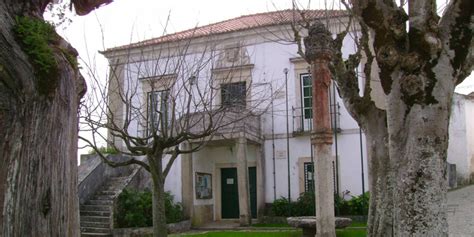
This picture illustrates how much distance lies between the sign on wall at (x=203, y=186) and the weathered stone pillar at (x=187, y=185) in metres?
1.11

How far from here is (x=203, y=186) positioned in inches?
805

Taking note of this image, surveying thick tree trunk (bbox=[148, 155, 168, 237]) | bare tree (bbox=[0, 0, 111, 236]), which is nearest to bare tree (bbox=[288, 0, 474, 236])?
bare tree (bbox=[0, 0, 111, 236])

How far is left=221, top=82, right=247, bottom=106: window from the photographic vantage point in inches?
642

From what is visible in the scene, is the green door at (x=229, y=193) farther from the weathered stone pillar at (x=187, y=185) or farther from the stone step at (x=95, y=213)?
the stone step at (x=95, y=213)

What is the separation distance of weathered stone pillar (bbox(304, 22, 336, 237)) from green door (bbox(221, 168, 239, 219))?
10.7m

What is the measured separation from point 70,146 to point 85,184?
14.7 m

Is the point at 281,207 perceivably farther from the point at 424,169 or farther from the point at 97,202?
the point at 424,169

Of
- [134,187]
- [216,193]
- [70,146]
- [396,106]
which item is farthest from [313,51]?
[216,193]

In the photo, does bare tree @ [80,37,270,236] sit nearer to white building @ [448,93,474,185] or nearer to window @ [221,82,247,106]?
window @ [221,82,247,106]

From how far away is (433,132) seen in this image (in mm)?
4797

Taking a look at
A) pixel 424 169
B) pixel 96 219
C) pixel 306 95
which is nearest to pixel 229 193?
pixel 306 95

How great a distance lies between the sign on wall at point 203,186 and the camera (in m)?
20.0

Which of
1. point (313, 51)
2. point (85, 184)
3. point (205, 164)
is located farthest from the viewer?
point (205, 164)

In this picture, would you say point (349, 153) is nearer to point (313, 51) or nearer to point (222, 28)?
point (222, 28)
